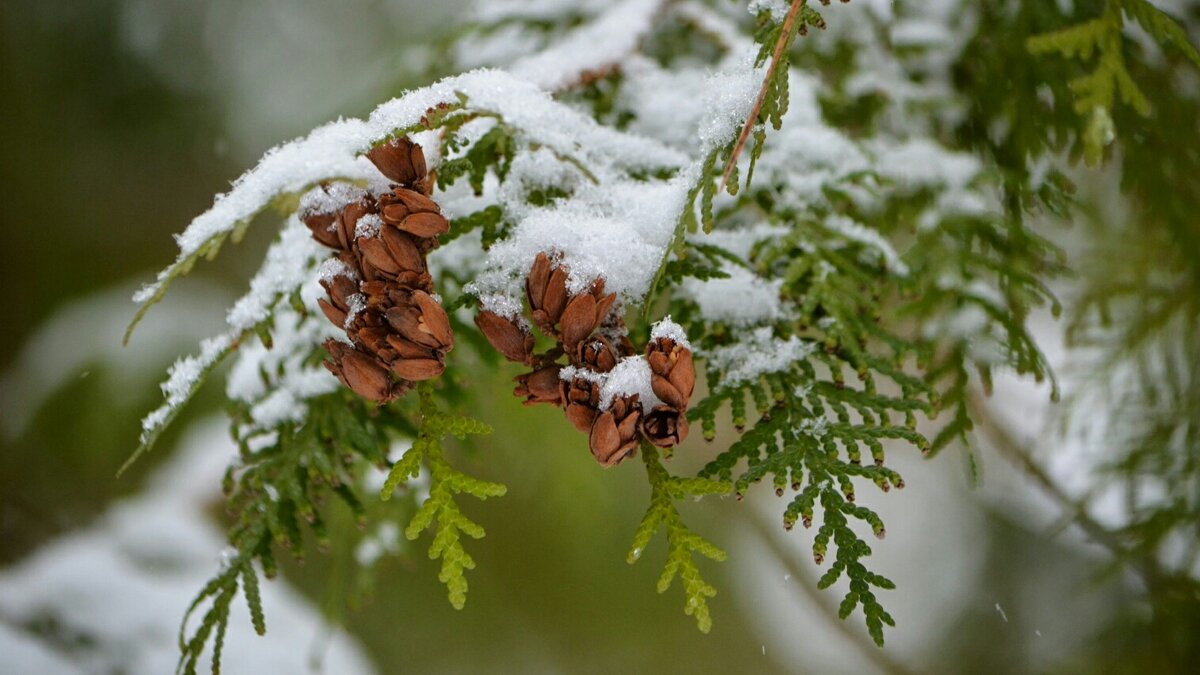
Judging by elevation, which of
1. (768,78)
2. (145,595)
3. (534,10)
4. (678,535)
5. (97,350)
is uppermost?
(97,350)

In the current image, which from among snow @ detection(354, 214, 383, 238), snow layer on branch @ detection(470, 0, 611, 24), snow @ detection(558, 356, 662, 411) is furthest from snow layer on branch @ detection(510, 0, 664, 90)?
snow @ detection(558, 356, 662, 411)

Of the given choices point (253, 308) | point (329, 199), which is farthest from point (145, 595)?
point (329, 199)

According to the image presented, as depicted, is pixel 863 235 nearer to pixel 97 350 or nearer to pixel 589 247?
pixel 589 247

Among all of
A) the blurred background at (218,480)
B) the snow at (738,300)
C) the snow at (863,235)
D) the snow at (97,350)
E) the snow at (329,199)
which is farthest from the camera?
the snow at (97,350)

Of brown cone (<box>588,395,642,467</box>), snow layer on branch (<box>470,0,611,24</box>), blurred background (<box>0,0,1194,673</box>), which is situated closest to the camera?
brown cone (<box>588,395,642,467</box>)

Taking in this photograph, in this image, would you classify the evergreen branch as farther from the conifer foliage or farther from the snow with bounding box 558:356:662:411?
the snow with bounding box 558:356:662:411

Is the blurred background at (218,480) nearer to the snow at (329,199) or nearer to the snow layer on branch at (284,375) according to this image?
the snow layer on branch at (284,375)

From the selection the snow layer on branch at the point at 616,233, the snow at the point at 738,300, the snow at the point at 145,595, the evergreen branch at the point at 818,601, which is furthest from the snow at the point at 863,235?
the evergreen branch at the point at 818,601
